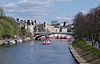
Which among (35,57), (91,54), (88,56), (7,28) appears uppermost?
(7,28)

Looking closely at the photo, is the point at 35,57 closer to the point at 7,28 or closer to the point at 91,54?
the point at 91,54

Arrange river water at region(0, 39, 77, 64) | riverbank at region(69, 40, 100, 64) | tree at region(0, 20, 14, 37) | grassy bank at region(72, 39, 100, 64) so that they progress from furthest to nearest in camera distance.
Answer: tree at region(0, 20, 14, 37), river water at region(0, 39, 77, 64), riverbank at region(69, 40, 100, 64), grassy bank at region(72, 39, 100, 64)

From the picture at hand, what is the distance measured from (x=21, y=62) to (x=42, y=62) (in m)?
3.26

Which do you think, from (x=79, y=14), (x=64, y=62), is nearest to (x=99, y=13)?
(x=64, y=62)

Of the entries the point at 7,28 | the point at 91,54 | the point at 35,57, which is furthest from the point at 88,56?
the point at 7,28

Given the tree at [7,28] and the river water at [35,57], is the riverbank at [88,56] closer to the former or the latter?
the river water at [35,57]

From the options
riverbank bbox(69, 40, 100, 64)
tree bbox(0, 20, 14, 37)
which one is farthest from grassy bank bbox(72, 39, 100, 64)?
tree bbox(0, 20, 14, 37)

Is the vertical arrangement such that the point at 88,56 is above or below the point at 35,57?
above

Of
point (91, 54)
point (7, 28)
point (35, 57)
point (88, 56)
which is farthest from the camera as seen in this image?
point (7, 28)

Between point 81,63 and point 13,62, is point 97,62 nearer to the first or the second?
point 81,63

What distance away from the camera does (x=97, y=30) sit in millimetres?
61656

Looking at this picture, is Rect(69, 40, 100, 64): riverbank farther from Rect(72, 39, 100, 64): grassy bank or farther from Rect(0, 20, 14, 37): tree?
Rect(0, 20, 14, 37): tree

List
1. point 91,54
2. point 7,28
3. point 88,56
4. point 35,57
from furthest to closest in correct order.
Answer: point 7,28 < point 35,57 < point 91,54 < point 88,56

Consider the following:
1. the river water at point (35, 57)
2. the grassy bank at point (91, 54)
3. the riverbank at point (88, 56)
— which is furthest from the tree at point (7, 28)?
the riverbank at point (88, 56)
